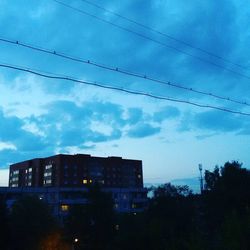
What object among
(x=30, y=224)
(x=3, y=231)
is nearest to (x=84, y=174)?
(x=30, y=224)

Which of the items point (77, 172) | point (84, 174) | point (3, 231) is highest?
point (77, 172)

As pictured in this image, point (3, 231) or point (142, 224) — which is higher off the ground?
point (142, 224)

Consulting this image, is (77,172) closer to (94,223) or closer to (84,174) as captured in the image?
(84,174)

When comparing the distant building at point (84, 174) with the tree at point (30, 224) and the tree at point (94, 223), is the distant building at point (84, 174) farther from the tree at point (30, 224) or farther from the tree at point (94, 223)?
the tree at point (30, 224)

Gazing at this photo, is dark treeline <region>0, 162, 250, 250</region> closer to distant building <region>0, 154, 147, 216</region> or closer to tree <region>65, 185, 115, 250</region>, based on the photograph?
tree <region>65, 185, 115, 250</region>

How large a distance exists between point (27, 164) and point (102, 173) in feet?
114

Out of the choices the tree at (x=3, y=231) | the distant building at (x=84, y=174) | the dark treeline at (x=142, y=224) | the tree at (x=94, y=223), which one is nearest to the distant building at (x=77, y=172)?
the distant building at (x=84, y=174)

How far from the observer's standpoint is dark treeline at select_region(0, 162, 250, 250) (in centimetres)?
2712

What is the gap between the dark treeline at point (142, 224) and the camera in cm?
2712

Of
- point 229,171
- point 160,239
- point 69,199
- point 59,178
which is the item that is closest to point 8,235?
point 160,239

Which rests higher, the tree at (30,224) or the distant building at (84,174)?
the distant building at (84,174)

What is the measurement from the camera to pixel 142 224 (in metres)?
36.6

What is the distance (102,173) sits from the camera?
153m

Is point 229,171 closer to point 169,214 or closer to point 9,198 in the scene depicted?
point 169,214
